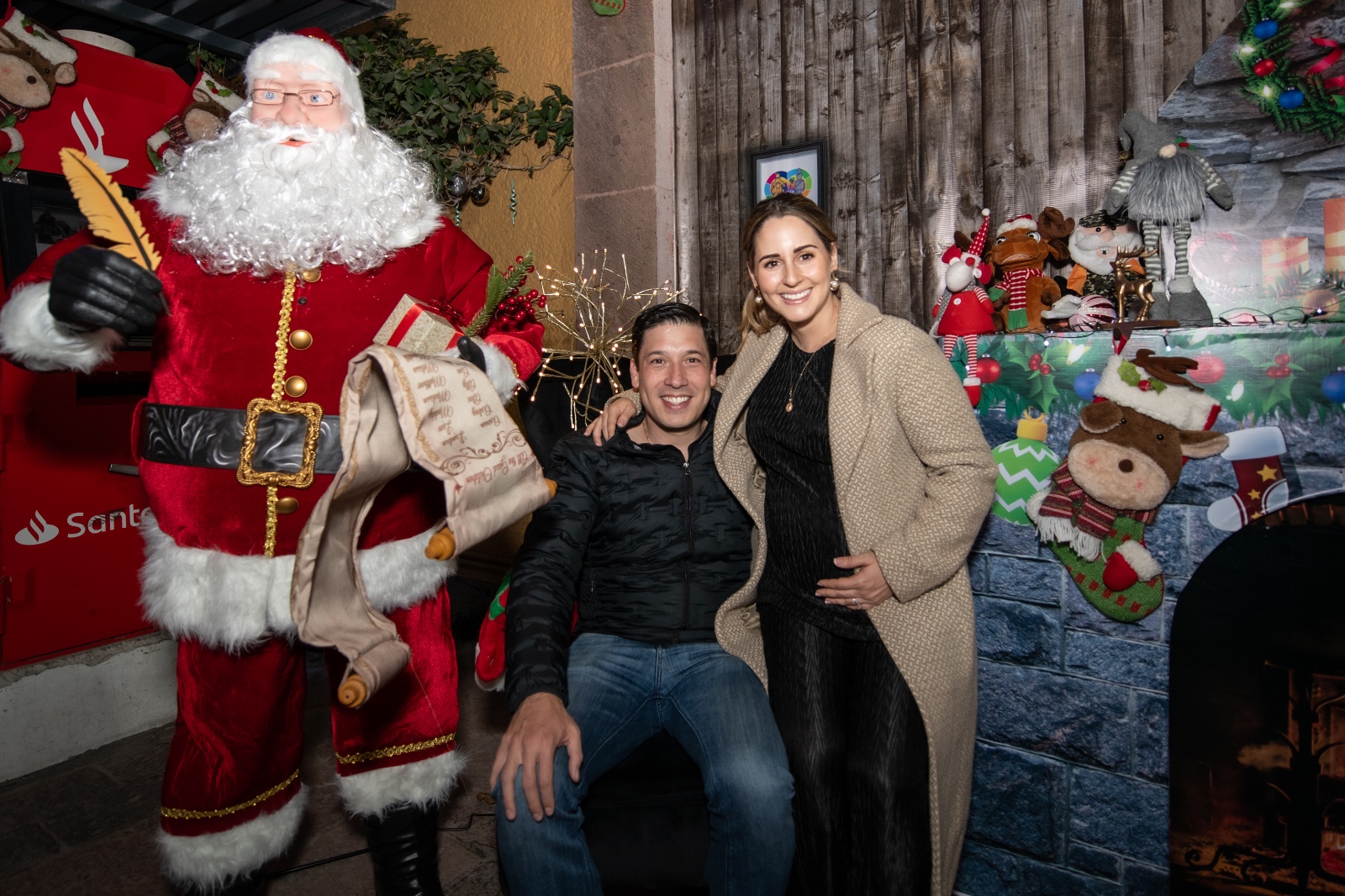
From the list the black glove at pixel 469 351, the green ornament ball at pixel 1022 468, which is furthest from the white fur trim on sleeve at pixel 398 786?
the green ornament ball at pixel 1022 468

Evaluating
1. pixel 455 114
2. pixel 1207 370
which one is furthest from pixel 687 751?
pixel 455 114

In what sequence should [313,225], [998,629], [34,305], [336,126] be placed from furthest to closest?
[998,629]
[336,126]
[313,225]
[34,305]

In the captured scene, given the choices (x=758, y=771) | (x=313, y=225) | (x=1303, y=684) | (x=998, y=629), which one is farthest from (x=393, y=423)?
(x=1303, y=684)

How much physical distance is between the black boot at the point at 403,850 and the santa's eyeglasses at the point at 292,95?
1596mm

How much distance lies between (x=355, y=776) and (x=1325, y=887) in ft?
7.13

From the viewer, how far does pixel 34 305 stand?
4.67ft

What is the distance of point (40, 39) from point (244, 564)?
7.46ft

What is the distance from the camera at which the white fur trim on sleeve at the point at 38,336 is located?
142cm

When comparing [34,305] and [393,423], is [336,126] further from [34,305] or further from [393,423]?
[393,423]

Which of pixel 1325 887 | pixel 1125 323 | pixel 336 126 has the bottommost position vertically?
pixel 1325 887

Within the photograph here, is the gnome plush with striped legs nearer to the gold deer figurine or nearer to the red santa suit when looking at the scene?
the gold deer figurine

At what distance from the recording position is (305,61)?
163 cm

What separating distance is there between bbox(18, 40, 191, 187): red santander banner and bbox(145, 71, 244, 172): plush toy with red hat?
67mm

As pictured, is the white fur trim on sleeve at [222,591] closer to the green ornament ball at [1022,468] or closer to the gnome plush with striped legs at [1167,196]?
the green ornament ball at [1022,468]
